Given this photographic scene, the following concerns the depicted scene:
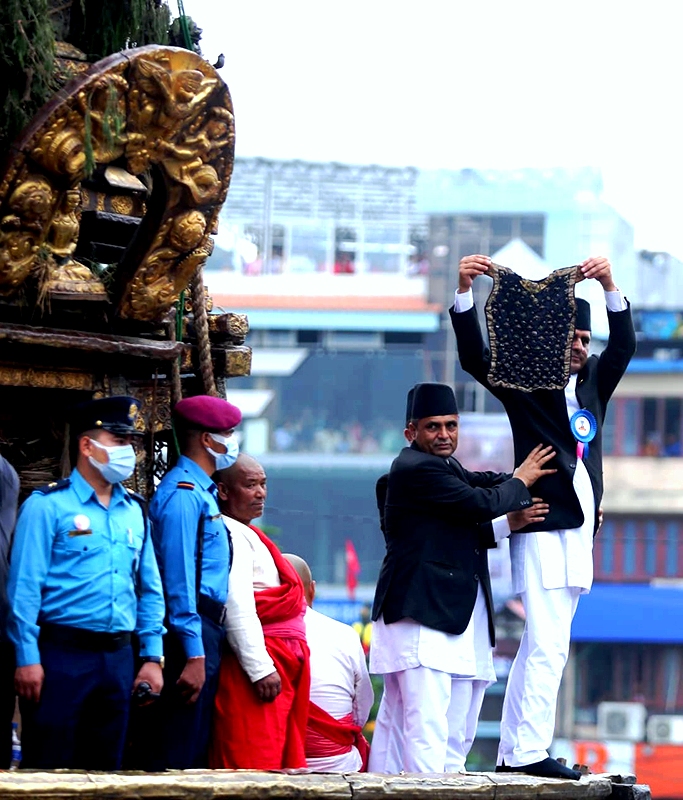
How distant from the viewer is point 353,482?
163 feet

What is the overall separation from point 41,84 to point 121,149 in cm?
48

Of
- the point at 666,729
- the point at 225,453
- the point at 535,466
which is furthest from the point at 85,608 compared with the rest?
the point at 666,729

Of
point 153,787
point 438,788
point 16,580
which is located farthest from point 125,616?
point 438,788

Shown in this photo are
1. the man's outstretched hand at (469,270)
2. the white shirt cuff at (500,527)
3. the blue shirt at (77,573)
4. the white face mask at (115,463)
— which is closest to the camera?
the blue shirt at (77,573)

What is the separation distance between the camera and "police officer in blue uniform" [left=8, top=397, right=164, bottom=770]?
5.57 m

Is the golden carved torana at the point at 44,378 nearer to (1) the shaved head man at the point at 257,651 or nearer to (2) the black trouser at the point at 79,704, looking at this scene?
(1) the shaved head man at the point at 257,651

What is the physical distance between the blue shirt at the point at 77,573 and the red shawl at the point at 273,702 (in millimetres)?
576

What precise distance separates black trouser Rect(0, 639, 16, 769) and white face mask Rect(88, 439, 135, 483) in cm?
67

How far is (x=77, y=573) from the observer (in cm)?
566

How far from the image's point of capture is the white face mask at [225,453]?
6.37 meters

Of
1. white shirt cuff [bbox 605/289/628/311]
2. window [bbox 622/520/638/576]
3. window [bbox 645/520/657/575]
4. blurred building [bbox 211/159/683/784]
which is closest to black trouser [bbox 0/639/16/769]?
white shirt cuff [bbox 605/289/628/311]

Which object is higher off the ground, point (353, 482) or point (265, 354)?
point (265, 354)

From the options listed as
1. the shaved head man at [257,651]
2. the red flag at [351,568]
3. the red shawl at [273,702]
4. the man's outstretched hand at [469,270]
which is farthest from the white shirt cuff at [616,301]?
the red flag at [351,568]

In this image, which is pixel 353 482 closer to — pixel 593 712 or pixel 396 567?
pixel 593 712
